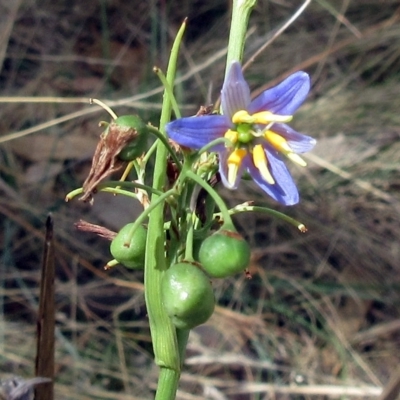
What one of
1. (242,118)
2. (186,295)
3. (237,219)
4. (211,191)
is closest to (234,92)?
(242,118)

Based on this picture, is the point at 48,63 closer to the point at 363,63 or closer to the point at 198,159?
the point at 363,63

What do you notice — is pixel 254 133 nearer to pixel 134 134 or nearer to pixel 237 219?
pixel 134 134

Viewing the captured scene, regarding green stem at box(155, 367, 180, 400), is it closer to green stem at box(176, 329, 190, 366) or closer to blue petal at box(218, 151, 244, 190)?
green stem at box(176, 329, 190, 366)

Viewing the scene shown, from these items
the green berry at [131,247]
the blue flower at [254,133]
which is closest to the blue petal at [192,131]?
the blue flower at [254,133]

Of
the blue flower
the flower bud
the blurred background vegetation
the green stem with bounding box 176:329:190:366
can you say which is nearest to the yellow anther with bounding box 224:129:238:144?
the blue flower

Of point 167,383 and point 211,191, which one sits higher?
point 211,191

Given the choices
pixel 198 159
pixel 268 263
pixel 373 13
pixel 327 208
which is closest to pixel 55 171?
pixel 268 263
